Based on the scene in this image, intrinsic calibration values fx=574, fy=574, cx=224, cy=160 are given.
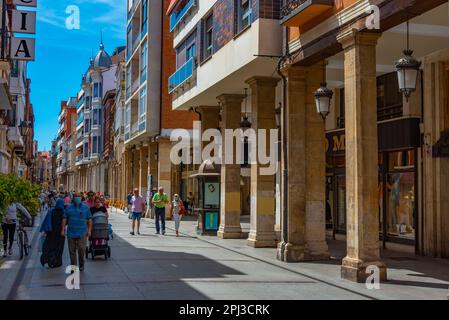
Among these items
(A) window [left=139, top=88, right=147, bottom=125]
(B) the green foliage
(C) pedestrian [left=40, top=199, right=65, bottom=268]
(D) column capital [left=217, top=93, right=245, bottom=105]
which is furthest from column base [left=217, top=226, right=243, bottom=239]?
(A) window [left=139, top=88, right=147, bottom=125]

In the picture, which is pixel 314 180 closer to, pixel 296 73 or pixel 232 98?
pixel 296 73

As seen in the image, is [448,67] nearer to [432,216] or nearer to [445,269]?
[432,216]

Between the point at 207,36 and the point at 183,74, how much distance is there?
2.99m

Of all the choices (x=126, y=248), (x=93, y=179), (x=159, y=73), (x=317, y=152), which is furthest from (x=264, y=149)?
(x=93, y=179)

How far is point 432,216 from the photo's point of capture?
14.9 meters

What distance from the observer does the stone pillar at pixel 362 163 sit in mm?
10961

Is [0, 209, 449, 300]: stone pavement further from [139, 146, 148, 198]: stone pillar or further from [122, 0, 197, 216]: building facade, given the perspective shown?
[139, 146, 148, 198]: stone pillar

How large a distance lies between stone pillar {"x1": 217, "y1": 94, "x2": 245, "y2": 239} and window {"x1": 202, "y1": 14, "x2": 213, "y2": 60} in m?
1.77

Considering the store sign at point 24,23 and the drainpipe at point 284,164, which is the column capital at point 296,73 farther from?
the store sign at point 24,23

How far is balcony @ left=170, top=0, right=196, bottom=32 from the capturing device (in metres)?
23.3
